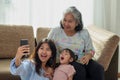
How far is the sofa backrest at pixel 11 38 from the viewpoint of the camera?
3237mm

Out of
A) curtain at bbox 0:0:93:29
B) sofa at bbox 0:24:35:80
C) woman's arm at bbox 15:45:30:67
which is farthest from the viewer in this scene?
curtain at bbox 0:0:93:29

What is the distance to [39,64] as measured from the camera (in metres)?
2.27

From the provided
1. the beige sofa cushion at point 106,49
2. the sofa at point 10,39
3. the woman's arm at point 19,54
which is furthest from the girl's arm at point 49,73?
the sofa at point 10,39

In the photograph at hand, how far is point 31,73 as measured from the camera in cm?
225

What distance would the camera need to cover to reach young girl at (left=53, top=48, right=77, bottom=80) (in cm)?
228

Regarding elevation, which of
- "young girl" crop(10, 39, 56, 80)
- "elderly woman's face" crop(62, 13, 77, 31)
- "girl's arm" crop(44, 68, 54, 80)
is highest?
"elderly woman's face" crop(62, 13, 77, 31)

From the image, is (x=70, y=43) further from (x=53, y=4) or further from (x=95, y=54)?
(x=53, y=4)

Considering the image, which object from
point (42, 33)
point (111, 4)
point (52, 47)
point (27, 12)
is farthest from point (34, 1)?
point (52, 47)

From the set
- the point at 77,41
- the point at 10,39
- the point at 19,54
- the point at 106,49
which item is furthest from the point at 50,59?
the point at 10,39

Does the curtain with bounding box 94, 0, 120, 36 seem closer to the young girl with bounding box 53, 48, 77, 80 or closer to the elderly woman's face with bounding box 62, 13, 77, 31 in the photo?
the elderly woman's face with bounding box 62, 13, 77, 31

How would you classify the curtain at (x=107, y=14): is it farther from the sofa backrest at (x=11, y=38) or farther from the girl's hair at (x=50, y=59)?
the girl's hair at (x=50, y=59)

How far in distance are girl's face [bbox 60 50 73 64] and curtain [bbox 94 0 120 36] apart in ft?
4.59

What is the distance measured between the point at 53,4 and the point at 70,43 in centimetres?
116

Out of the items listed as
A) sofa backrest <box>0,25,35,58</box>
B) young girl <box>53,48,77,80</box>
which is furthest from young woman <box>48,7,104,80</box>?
sofa backrest <box>0,25,35,58</box>
